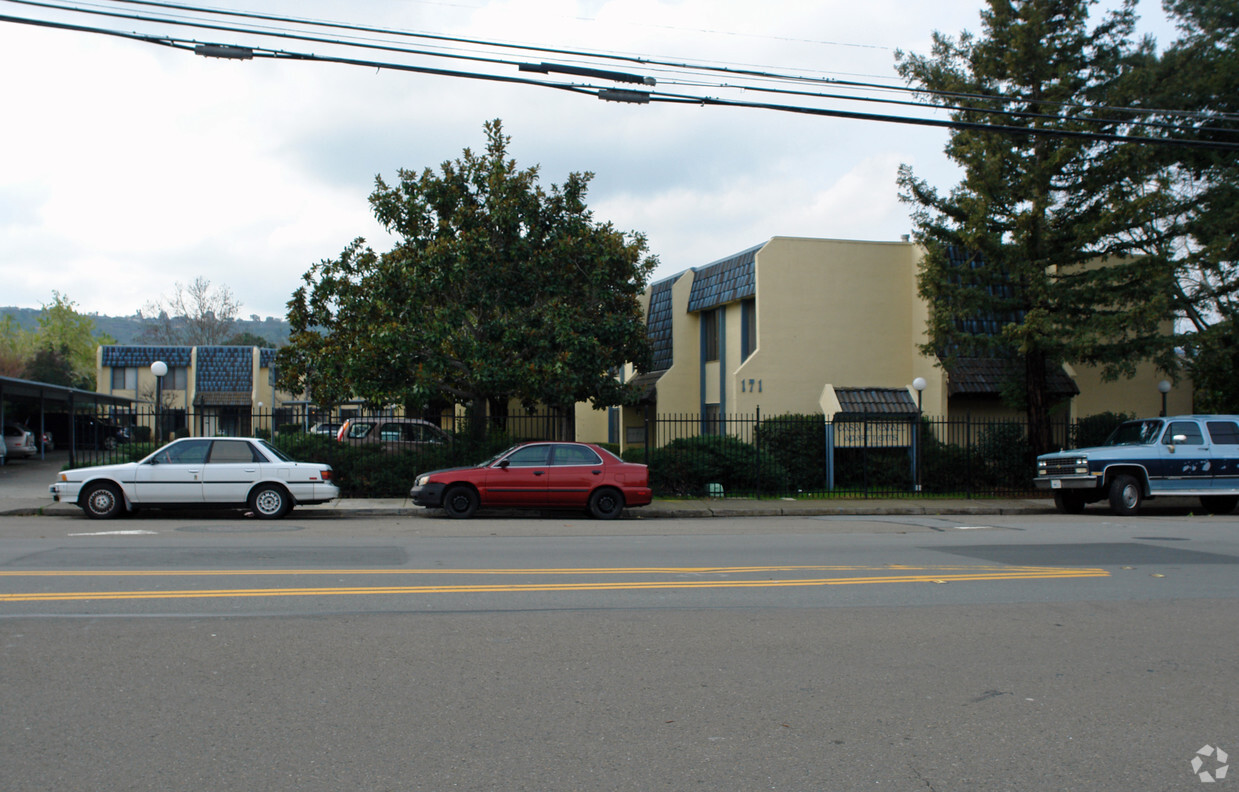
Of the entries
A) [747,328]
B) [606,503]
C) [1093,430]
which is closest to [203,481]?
[606,503]

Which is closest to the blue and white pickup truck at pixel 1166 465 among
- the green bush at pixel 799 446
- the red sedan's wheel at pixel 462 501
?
the green bush at pixel 799 446

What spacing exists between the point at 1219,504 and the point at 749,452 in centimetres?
1002

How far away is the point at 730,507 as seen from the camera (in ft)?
63.1

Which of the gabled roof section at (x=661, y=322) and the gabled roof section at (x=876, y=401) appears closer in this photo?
the gabled roof section at (x=876, y=401)

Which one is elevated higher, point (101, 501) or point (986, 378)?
point (986, 378)

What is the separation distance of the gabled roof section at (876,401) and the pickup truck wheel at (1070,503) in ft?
15.7

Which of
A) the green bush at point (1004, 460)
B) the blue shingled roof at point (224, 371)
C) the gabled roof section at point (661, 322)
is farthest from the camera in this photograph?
the blue shingled roof at point (224, 371)

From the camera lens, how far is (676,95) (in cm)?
1304

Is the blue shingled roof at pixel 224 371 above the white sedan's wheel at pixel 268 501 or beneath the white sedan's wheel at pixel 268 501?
above

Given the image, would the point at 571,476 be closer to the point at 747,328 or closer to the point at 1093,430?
the point at 747,328

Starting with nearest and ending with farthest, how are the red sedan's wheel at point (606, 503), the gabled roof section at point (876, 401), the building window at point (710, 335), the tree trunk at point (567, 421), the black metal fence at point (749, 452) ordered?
1. the red sedan's wheel at point (606, 503)
2. the black metal fence at point (749, 452)
3. the tree trunk at point (567, 421)
4. the gabled roof section at point (876, 401)
5. the building window at point (710, 335)

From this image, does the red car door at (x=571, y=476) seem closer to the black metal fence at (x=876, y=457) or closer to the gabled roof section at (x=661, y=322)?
the black metal fence at (x=876, y=457)

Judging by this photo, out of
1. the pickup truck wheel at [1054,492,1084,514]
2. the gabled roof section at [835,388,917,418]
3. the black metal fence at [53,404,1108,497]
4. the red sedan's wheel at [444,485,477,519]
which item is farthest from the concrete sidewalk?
the gabled roof section at [835,388,917,418]

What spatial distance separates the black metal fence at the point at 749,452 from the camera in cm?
2012
